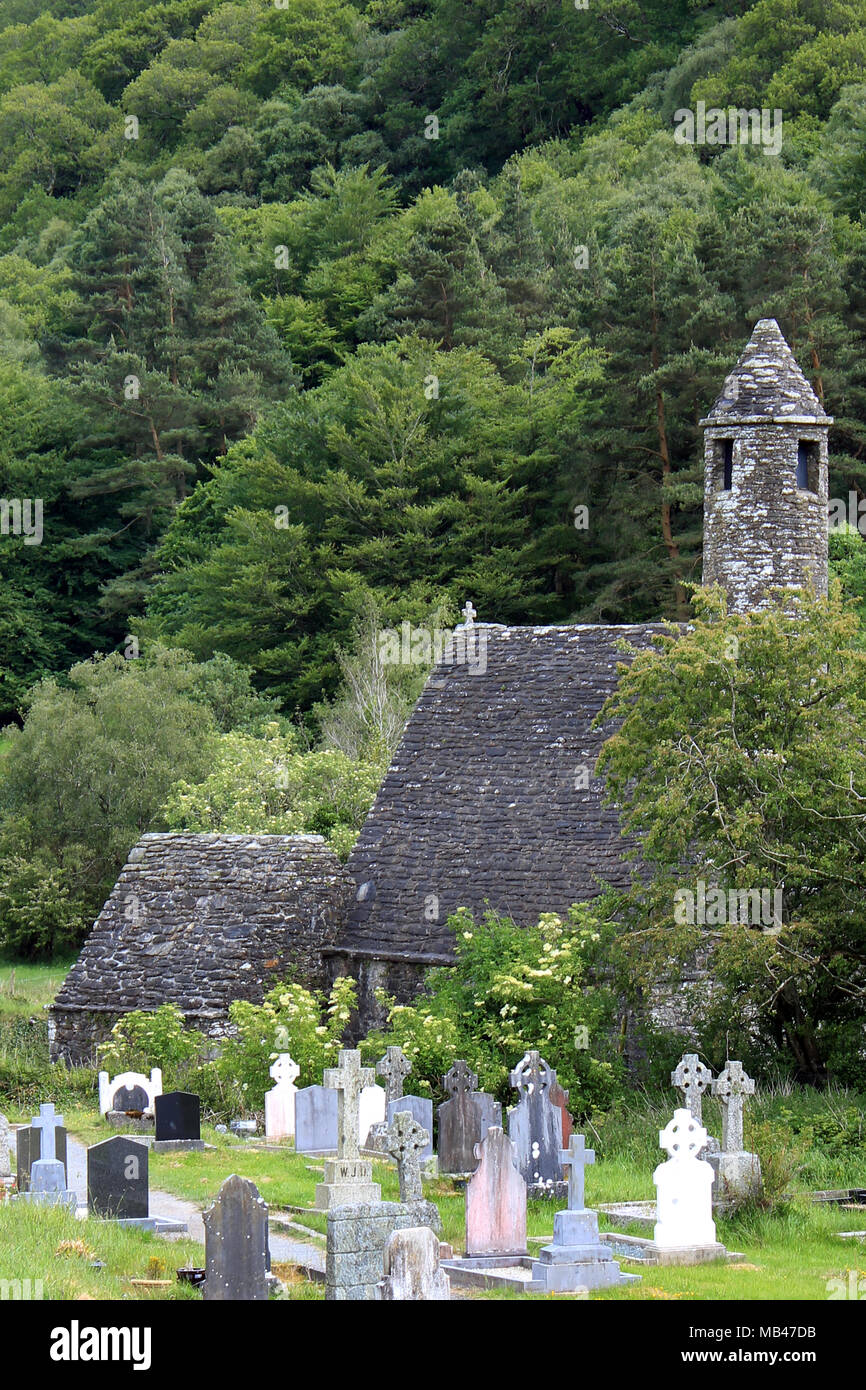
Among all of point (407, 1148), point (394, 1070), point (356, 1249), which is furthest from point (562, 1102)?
point (356, 1249)

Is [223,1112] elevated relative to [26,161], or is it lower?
lower

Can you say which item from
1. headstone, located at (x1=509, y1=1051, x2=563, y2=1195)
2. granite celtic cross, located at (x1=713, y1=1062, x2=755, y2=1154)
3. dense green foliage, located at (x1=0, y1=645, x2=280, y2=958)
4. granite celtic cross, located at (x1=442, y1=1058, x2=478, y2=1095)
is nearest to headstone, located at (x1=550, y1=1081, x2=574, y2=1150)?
Result: headstone, located at (x1=509, y1=1051, x2=563, y2=1195)

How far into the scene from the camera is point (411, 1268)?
12.0 m

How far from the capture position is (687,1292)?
12.9 meters

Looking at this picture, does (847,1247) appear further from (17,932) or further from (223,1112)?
(17,932)

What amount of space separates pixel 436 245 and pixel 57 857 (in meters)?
27.5

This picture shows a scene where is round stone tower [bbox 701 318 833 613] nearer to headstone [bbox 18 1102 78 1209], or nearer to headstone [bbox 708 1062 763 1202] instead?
headstone [bbox 708 1062 763 1202]

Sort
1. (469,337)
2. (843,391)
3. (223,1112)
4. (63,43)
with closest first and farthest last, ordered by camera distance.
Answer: (223,1112), (843,391), (469,337), (63,43)

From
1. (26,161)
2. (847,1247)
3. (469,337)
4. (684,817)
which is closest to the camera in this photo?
(847,1247)

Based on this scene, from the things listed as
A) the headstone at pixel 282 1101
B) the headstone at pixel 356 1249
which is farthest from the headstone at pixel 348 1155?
the headstone at pixel 282 1101

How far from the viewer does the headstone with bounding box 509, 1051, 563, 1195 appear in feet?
56.3

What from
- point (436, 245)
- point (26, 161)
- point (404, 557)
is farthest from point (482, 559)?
point (26, 161)

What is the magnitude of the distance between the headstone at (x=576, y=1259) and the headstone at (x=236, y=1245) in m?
2.07

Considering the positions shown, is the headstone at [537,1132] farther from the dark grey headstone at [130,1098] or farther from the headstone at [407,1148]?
the dark grey headstone at [130,1098]
